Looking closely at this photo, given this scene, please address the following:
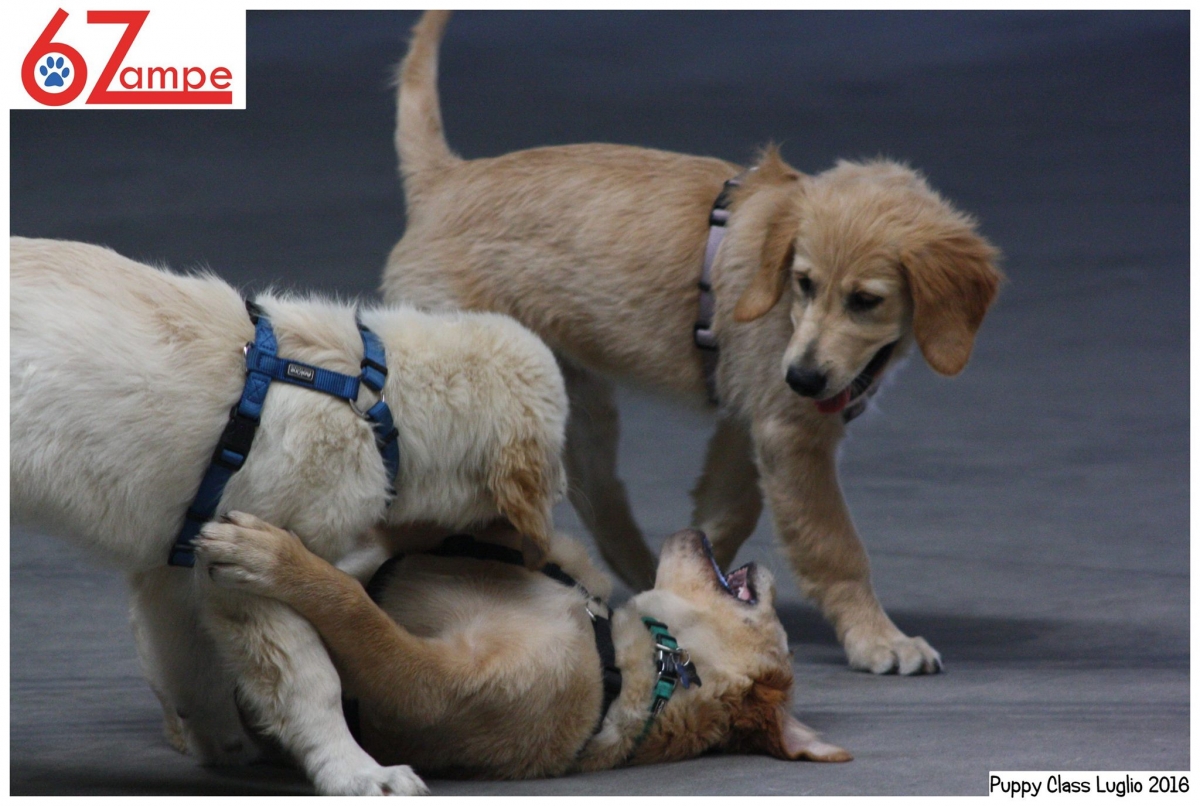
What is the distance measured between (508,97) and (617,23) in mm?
3451

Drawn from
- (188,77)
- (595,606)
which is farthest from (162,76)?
(595,606)

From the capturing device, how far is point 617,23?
14.7 m

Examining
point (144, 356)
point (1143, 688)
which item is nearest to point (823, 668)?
point (1143, 688)

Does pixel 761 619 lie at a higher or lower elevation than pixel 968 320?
lower

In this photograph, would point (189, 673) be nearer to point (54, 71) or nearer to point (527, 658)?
point (527, 658)

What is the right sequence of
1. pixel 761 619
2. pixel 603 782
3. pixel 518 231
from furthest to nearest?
1. pixel 518 231
2. pixel 761 619
3. pixel 603 782

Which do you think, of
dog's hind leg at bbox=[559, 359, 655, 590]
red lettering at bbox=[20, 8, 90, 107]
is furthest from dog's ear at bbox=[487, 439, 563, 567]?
dog's hind leg at bbox=[559, 359, 655, 590]

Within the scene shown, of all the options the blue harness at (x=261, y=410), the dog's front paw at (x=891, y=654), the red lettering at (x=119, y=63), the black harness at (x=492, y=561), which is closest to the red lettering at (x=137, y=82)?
the red lettering at (x=119, y=63)

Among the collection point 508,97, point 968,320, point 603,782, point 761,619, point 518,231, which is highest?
point 508,97

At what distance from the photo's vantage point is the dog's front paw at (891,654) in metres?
4.12

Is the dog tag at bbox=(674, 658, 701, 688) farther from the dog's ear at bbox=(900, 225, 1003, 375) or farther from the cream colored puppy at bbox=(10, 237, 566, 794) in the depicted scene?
the dog's ear at bbox=(900, 225, 1003, 375)

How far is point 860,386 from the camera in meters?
4.18

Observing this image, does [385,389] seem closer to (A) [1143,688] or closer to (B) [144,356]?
(B) [144,356]

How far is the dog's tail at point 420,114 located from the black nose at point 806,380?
4.72ft
